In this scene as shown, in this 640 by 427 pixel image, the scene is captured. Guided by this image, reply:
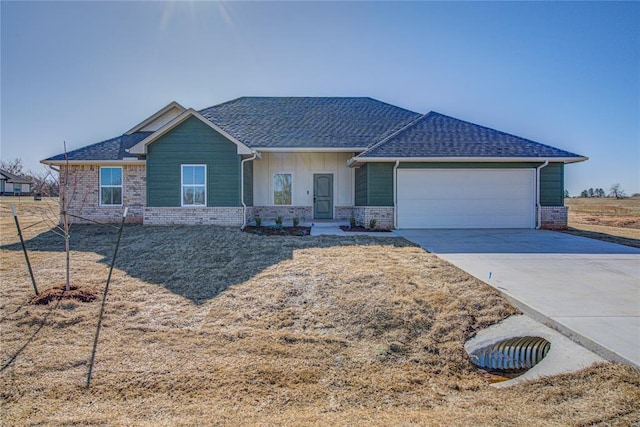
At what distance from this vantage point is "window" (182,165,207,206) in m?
13.1

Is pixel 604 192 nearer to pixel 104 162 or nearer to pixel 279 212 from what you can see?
pixel 279 212

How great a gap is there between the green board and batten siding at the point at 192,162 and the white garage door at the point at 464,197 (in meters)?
6.41

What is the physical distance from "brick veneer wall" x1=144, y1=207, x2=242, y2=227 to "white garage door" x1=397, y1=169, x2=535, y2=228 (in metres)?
6.33

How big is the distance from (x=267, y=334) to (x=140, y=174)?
12171 mm

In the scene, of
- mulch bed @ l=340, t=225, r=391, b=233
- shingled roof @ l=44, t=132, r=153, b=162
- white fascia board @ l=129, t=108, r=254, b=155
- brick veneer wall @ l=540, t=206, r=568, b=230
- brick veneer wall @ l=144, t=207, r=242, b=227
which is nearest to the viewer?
white fascia board @ l=129, t=108, r=254, b=155

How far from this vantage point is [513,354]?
4094 mm

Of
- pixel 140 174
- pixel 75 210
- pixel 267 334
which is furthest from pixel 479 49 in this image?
pixel 75 210

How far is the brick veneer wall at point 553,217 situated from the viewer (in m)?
13.5

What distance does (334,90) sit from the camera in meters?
20.9

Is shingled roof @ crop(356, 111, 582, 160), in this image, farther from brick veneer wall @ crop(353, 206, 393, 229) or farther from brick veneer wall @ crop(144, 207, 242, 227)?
brick veneer wall @ crop(144, 207, 242, 227)

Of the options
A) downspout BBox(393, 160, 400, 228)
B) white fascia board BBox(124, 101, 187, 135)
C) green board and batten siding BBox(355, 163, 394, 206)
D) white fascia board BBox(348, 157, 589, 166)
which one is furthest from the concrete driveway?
white fascia board BBox(124, 101, 187, 135)

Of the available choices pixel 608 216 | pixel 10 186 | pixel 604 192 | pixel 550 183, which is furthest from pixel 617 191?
pixel 10 186

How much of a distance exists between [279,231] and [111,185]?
7489 mm

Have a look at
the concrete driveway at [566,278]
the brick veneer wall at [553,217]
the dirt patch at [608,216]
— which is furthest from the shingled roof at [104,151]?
the dirt patch at [608,216]
